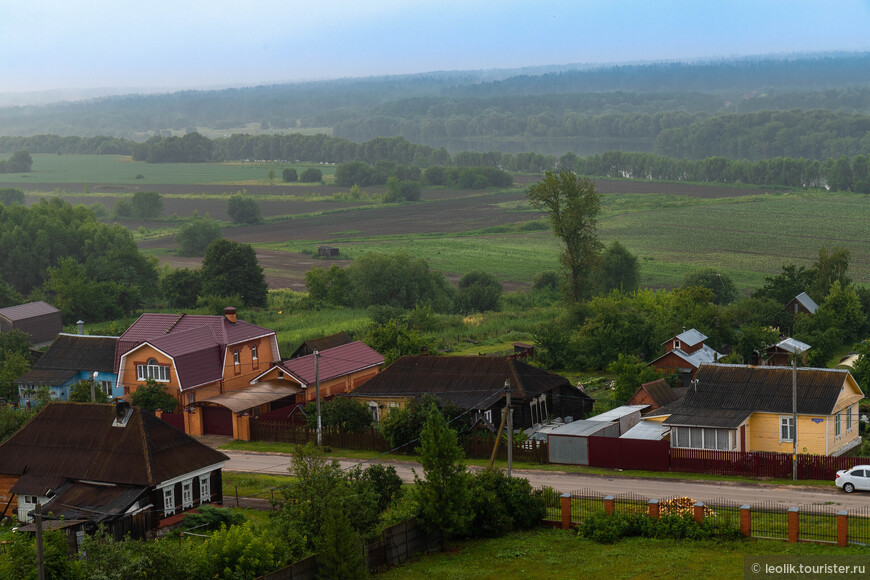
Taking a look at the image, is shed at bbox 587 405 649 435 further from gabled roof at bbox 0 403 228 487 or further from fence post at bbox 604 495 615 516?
gabled roof at bbox 0 403 228 487

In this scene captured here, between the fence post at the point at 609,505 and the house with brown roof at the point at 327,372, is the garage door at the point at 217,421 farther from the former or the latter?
the fence post at the point at 609,505

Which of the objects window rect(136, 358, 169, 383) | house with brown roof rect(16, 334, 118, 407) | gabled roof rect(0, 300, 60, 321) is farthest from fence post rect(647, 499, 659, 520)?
gabled roof rect(0, 300, 60, 321)

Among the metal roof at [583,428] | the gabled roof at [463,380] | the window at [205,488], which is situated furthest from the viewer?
the gabled roof at [463,380]

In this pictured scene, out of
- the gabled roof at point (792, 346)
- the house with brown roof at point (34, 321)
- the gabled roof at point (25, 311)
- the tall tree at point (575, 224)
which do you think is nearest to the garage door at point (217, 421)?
the gabled roof at point (792, 346)

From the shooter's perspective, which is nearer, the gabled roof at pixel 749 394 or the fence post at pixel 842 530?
the fence post at pixel 842 530

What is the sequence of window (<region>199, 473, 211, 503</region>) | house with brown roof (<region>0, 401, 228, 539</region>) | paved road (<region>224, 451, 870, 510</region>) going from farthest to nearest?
1. window (<region>199, 473, 211, 503</region>)
2. paved road (<region>224, 451, 870, 510</region>)
3. house with brown roof (<region>0, 401, 228, 539</region>)

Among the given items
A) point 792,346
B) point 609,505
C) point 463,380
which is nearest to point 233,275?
point 463,380

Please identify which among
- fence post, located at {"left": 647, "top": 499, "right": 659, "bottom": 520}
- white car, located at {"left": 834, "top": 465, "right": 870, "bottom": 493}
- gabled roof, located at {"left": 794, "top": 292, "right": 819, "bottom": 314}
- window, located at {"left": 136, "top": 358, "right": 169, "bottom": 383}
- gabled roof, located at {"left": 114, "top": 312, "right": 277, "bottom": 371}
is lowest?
gabled roof, located at {"left": 794, "top": 292, "right": 819, "bottom": 314}
